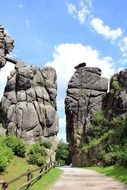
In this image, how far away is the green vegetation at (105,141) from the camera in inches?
1748

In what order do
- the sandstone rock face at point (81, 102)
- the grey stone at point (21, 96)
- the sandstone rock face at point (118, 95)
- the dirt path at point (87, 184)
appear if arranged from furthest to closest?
the sandstone rock face at point (81, 102) < the sandstone rock face at point (118, 95) < the grey stone at point (21, 96) < the dirt path at point (87, 184)

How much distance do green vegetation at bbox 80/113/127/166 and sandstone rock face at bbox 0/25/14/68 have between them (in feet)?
60.0

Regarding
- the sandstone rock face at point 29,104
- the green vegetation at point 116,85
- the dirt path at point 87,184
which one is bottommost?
the dirt path at point 87,184

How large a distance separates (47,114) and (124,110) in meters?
12.2

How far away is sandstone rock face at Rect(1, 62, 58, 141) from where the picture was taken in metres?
55.7

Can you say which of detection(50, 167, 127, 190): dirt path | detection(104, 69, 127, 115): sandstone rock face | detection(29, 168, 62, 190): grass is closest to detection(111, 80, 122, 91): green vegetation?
detection(104, 69, 127, 115): sandstone rock face

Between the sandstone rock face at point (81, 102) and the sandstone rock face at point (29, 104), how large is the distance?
580 centimetres

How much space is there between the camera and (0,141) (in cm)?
3741

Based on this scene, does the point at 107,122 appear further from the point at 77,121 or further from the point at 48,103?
the point at 48,103

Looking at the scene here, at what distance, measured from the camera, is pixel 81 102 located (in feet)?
216

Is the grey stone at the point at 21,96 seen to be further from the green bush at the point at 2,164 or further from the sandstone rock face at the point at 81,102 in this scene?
the green bush at the point at 2,164

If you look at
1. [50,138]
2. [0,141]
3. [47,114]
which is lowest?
[0,141]

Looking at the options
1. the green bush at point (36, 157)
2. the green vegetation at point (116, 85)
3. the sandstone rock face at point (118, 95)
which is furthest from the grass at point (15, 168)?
the green vegetation at point (116, 85)

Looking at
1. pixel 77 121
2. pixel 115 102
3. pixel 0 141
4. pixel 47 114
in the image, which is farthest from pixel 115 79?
pixel 0 141
